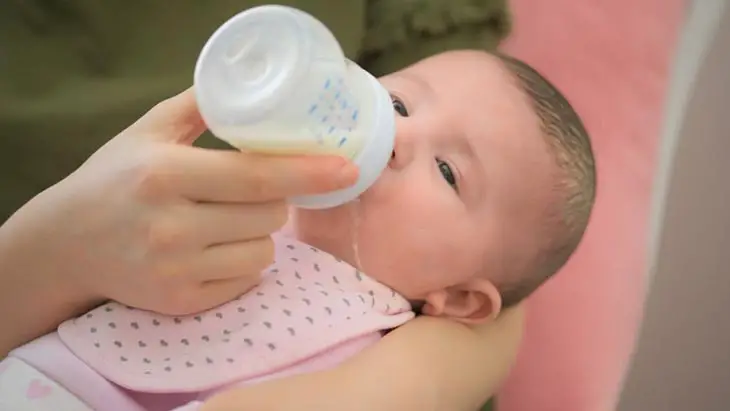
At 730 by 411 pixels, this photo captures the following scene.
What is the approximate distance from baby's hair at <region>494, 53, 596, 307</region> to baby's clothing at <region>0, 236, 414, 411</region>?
238 mm

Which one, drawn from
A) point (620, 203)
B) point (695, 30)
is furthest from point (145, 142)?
point (695, 30)

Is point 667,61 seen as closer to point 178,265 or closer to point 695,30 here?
point 695,30

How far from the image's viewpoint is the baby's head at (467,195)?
34.6 inches

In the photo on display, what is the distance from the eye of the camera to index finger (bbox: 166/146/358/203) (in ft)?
2.28

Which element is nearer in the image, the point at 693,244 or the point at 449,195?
the point at 449,195

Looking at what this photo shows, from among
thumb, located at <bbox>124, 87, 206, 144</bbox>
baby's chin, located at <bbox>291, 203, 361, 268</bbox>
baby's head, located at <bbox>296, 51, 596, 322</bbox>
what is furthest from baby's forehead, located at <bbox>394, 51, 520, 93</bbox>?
thumb, located at <bbox>124, 87, 206, 144</bbox>

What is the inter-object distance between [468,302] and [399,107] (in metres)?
0.23

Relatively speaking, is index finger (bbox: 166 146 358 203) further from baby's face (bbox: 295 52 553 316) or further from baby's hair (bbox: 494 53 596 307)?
baby's hair (bbox: 494 53 596 307)

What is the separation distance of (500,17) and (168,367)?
0.71m

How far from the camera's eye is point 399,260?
0.89 m

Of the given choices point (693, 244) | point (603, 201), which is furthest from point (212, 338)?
point (693, 244)

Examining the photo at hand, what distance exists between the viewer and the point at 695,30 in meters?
1.30

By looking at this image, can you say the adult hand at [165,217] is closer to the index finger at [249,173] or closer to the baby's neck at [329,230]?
the index finger at [249,173]

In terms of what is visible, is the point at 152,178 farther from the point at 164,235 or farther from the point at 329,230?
the point at 329,230
